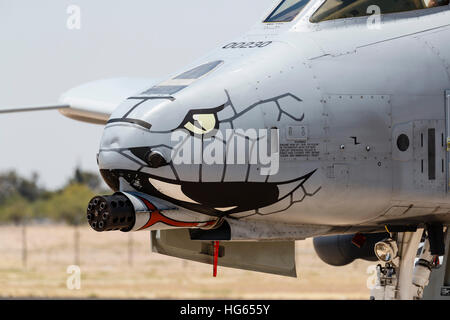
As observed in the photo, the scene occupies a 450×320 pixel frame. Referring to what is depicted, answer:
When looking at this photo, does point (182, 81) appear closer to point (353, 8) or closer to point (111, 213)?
point (111, 213)

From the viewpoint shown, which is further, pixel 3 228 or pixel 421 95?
pixel 3 228

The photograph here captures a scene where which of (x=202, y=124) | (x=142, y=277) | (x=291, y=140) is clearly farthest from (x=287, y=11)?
(x=142, y=277)

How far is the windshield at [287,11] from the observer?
909 cm

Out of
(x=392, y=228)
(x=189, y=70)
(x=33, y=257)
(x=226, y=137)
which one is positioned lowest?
(x=33, y=257)

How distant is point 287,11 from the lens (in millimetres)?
9156

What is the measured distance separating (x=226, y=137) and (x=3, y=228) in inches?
1858

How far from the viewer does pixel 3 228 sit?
53.8m

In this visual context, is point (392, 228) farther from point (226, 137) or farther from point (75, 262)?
point (75, 262)

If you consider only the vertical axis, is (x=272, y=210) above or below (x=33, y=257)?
above

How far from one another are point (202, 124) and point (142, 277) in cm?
2328

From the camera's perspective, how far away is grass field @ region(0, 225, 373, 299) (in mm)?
24609

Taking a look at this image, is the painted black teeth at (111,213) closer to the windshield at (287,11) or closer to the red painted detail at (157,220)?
the red painted detail at (157,220)

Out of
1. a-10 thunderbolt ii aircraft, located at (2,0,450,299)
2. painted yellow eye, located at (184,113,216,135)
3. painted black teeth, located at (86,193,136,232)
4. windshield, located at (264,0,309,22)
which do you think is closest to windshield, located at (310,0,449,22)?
a-10 thunderbolt ii aircraft, located at (2,0,450,299)
